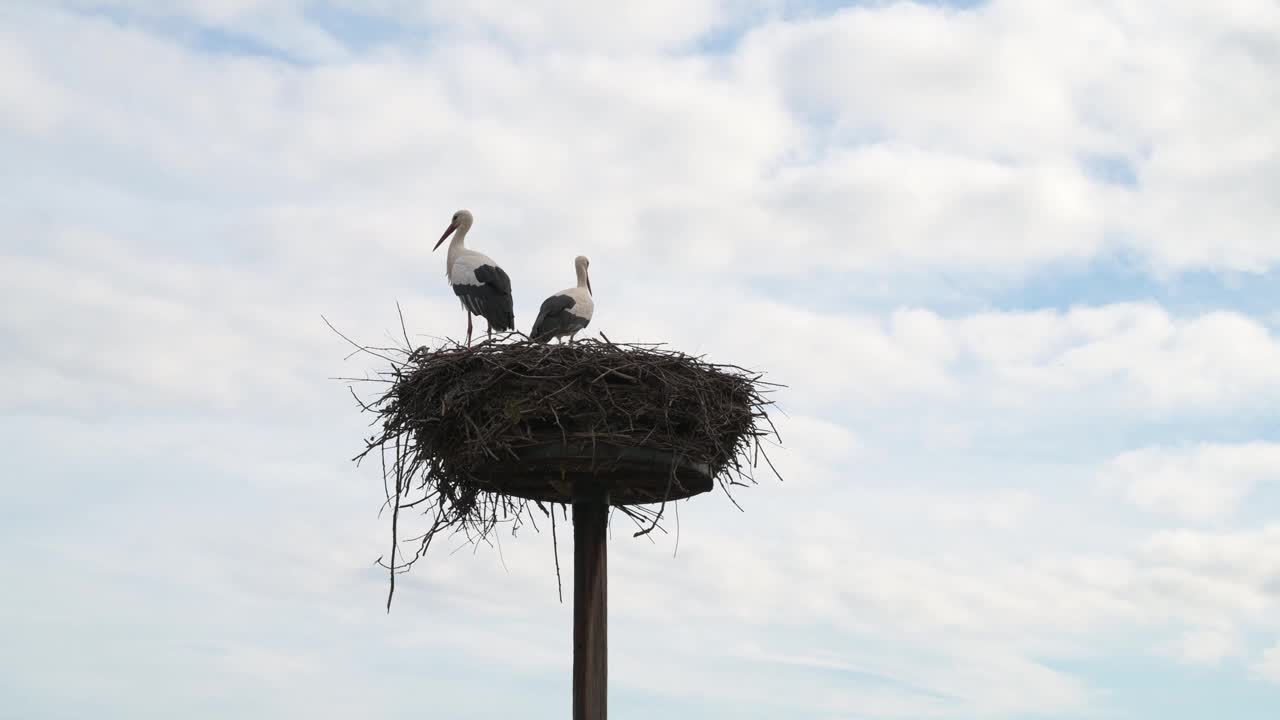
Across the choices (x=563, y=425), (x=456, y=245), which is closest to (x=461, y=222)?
(x=456, y=245)

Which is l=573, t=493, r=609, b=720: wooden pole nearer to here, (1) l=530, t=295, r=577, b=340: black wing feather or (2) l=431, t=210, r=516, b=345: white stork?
(1) l=530, t=295, r=577, b=340: black wing feather

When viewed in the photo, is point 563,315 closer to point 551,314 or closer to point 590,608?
point 551,314

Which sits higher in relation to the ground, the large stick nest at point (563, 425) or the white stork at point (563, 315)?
the white stork at point (563, 315)

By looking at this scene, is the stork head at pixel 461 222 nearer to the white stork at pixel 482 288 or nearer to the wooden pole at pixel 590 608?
the white stork at pixel 482 288

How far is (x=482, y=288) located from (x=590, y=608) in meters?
4.41

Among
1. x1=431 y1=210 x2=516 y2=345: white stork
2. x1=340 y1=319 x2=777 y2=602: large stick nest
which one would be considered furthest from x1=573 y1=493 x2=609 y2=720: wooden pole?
x1=431 y1=210 x2=516 y2=345: white stork

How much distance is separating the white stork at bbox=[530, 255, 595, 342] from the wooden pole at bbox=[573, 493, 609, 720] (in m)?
2.50

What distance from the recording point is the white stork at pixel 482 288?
1098cm

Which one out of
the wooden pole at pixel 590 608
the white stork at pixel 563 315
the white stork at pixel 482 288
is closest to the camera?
the wooden pole at pixel 590 608

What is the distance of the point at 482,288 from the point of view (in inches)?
438

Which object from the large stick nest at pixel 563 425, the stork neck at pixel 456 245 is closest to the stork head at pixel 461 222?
the stork neck at pixel 456 245

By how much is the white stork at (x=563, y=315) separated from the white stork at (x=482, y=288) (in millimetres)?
870

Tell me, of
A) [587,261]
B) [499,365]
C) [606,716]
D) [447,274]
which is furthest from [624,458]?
[447,274]

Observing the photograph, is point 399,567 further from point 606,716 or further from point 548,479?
point 606,716
